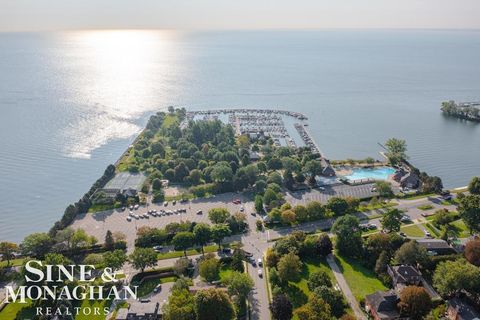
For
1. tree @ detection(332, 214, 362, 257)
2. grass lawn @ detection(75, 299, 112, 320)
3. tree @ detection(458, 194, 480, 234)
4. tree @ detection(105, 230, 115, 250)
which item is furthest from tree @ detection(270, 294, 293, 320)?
tree @ detection(458, 194, 480, 234)

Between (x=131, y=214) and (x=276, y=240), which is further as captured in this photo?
(x=131, y=214)

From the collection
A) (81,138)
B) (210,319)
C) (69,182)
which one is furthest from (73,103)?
(210,319)

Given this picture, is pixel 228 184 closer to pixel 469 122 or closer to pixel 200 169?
pixel 200 169

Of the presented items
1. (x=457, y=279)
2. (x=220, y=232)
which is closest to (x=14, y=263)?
(x=220, y=232)

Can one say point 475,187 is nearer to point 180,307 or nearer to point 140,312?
point 180,307

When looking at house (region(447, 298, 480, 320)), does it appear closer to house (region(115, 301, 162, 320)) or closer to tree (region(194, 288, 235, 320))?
tree (region(194, 288, 235, 320))

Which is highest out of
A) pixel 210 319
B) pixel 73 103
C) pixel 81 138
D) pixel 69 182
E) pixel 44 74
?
pixel 44 74
